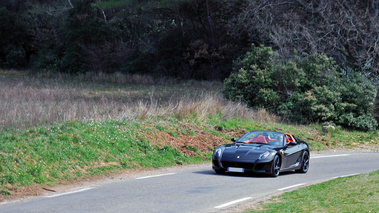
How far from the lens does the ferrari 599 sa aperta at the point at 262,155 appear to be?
15.0m

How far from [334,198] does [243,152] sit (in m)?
4.78

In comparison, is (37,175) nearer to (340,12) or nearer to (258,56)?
(258,56)

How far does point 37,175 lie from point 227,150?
5492mm

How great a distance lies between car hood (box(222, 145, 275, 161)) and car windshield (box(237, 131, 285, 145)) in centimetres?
69

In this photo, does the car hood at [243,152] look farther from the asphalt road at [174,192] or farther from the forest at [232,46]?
the forest at [232,46]

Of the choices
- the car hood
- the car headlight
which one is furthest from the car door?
the car headlight

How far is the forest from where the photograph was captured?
103 ft

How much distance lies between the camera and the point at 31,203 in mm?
11047

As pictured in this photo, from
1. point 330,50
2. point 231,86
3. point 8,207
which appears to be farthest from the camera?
point 330,50

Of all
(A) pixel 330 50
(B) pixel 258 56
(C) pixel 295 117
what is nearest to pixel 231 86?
(B) pixel 258 56

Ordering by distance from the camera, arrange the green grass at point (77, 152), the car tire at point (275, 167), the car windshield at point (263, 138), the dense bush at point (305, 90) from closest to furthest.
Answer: the green grass at point (77, 152), the car tire at point (275, 167), the car windshield at point (263, 138), the dense bush at point (305, 90)

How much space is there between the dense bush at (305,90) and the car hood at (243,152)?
1501cm

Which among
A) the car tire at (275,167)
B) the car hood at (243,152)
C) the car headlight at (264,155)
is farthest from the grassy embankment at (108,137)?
the car tire at (275,167)

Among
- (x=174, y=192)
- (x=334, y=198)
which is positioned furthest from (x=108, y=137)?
(x=334, y=198)
